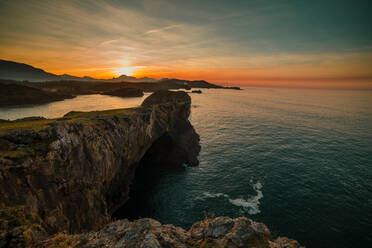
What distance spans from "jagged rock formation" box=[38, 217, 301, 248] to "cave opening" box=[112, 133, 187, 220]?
15198mm

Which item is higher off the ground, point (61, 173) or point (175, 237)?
point (61, 173)

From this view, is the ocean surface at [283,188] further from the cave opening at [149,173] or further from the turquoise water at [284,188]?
the cave opening at [149,173]

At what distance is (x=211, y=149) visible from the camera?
53.3 m

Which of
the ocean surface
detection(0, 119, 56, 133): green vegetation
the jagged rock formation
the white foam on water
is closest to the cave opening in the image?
the ocean surface

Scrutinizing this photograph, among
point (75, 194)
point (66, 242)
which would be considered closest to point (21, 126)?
point (75, 194)

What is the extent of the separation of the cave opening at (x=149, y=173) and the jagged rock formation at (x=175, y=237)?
15.2 metres

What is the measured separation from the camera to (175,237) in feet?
36.4

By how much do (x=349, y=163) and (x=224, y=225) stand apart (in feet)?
168

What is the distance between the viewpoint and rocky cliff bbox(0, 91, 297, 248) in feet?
32.5

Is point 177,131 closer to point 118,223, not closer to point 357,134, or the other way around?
point 118,223

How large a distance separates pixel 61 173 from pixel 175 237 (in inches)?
553

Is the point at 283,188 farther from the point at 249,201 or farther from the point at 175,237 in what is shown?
the point at 175,237

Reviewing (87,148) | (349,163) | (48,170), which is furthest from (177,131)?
(349,163)

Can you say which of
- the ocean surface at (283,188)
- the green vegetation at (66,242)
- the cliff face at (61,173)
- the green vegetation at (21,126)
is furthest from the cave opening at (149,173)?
the green vegetation at (21,126)
